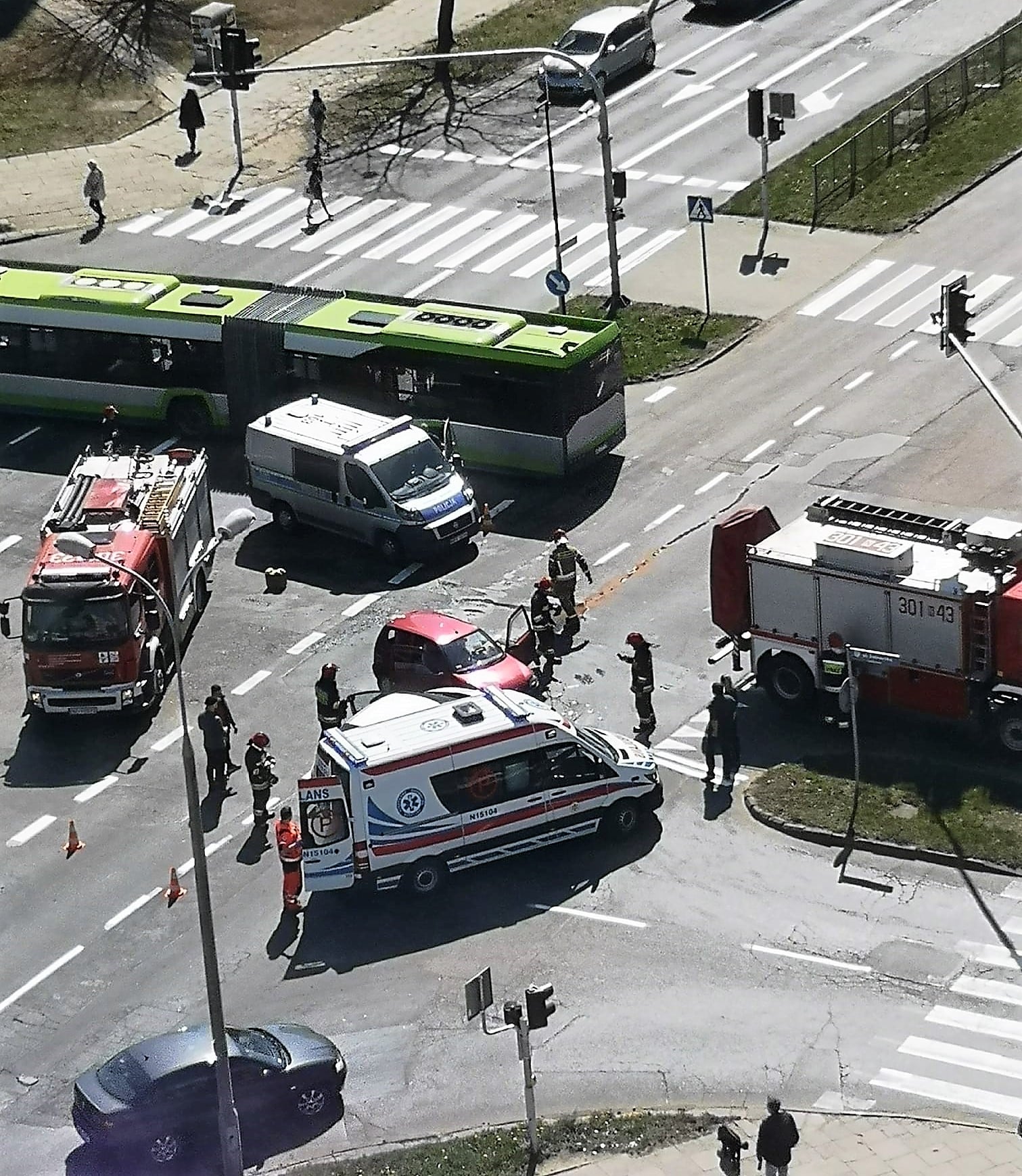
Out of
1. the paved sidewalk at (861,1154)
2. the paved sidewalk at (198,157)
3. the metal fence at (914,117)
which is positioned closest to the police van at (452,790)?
the paved sidewalk at (861,1154)

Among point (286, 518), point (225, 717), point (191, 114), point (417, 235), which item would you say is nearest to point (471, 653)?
point (225, 717)

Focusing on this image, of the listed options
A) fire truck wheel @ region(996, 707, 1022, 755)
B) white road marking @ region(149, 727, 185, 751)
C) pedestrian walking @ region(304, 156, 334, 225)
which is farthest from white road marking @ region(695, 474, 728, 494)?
pedestrian walking @ region(304, 156, 334, 225)

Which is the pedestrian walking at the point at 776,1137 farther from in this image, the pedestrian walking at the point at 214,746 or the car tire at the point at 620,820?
the pedestrian walking at the point at 214,746

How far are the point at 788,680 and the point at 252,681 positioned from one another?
29.5ft

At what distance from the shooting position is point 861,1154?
26500 mm

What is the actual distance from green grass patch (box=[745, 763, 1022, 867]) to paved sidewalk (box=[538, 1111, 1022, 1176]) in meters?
6.06

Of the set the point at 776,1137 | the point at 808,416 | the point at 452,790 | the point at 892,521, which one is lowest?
the point at 808,416

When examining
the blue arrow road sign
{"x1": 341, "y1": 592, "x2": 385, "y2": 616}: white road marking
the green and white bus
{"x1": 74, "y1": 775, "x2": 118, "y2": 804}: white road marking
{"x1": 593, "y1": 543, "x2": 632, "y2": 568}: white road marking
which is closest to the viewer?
{"x1": 74, "y1": 775, "x2": 118, "y2": 804}: white road marking

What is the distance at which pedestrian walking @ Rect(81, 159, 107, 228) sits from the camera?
59.7 metres

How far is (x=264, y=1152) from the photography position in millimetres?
27656

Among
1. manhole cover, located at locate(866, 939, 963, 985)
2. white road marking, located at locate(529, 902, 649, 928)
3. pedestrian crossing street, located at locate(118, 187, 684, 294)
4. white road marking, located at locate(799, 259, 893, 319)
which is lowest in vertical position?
white road marking, located at locate(799, 259, 893, 319)

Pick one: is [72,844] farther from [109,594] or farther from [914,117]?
[914,117]

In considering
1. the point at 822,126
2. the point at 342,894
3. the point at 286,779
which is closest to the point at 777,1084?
the point at 342,894

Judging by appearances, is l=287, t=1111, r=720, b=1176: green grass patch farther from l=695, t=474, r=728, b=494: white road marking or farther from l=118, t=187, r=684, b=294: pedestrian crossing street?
l=118, t=187, r=684, b=294: pedestrian crossing street
